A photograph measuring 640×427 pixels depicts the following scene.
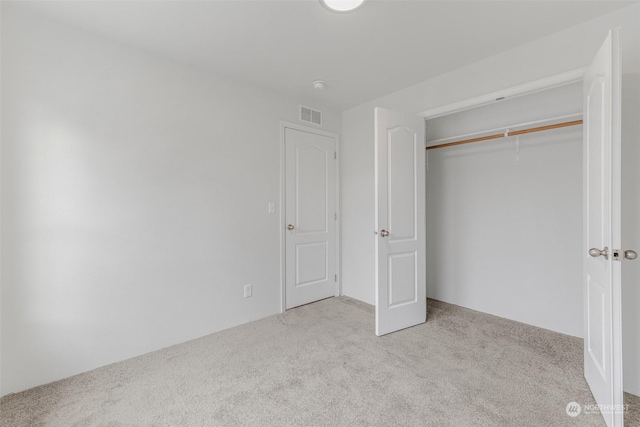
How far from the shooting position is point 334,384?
196 centimetres

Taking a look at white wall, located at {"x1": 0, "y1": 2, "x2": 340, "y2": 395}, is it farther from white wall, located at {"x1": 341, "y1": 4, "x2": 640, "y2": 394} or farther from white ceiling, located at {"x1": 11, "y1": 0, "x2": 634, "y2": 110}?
white wall, located at {"x1": 341, "y1": 4, "x2": 640, "y2": 394}

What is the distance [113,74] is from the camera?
225 centimetres

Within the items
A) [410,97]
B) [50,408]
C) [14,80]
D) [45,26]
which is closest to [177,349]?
[50,408]

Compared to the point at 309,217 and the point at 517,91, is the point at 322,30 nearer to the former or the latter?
the point at 517,91

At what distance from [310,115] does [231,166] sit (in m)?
1.24

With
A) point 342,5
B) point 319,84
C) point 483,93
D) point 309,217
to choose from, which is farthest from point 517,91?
point 309,217

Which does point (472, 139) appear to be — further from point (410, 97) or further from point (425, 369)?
point (425, 369)

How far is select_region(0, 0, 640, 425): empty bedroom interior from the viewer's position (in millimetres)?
1901

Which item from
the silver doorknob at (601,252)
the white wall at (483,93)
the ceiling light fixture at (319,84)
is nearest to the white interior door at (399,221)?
the white wall at (483,93)

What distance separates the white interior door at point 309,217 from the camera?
3396mm

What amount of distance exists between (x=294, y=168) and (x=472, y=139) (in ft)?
6.41

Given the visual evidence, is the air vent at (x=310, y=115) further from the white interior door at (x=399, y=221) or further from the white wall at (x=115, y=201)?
the white interior door at (x=399, y=221)

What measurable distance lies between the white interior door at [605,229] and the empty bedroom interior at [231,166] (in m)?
0.31

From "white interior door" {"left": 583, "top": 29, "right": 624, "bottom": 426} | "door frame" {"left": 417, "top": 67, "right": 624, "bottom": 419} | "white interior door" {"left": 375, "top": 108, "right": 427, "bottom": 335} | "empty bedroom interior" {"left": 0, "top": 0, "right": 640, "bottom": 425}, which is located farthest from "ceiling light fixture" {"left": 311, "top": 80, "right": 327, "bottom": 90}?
"white interior door" {"left": 583, "top": 29, "right": 624, "bottom": 426}
